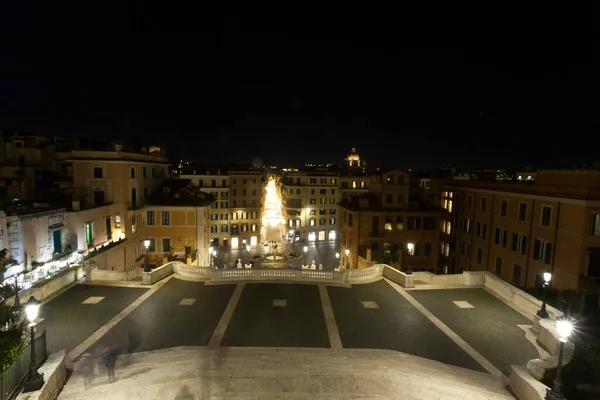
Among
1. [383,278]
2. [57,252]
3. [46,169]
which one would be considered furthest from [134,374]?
[46,169]

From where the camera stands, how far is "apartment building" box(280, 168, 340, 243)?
7675 cm

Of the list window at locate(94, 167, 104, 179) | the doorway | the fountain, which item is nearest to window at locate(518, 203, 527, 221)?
the fountain

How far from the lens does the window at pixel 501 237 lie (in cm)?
3288

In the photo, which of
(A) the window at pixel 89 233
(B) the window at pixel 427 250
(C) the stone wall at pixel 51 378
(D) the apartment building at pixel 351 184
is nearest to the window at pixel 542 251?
(B) the window at pixel 427 250

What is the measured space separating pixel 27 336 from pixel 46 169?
35.5 m

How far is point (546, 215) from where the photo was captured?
27.6m

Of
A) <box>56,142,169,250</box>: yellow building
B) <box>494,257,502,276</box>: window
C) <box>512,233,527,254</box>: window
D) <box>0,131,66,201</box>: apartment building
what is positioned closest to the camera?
<box>512,233,527,254</box>: window

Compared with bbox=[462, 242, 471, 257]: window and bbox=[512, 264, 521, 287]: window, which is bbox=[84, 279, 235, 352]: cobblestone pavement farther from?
bbox=[462, 242, 471, 257]: window

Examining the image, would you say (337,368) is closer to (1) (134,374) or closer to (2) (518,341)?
(1) (134,374)

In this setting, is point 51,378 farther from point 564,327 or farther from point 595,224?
point 595,224

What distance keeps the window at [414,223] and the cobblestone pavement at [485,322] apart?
1892 cm

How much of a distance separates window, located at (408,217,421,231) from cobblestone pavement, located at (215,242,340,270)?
18.3m

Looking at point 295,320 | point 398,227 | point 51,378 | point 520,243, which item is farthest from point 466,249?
point 51,378

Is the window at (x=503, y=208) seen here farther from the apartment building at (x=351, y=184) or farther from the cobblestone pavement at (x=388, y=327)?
the apartment building at (x=351, y=184)
